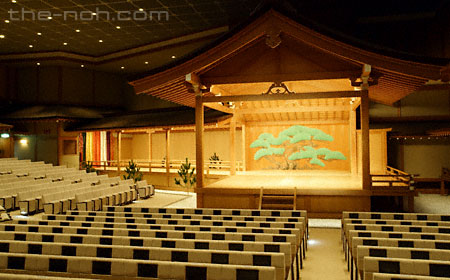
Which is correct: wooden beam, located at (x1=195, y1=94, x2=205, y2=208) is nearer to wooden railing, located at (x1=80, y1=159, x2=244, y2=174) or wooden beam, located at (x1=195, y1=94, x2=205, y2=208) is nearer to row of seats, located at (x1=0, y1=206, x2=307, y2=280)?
row of seats, located at (x1=0, y1=206, x2=307, y2=280)

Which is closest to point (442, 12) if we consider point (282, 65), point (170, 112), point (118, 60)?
point (282, 65)

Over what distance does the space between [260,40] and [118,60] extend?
51.8 feet

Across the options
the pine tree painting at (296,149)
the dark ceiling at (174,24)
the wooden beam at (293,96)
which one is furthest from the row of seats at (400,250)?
the dark ceiling at (174,24)

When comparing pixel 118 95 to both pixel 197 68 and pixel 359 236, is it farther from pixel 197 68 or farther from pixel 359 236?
pixel 359 236

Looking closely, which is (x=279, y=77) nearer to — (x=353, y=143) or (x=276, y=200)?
(x=276, y=200)

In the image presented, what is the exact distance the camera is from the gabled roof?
773 cm

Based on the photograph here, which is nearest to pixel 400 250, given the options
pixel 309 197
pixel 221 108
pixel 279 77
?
pixel 309 197

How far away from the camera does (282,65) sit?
8906 mm

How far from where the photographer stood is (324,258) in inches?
236

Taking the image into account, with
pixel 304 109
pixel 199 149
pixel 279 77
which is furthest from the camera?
pixel 304 109

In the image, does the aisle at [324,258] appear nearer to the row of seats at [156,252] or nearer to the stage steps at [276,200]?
the row of seats at [156,252]

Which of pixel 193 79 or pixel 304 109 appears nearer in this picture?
pixel 193 79

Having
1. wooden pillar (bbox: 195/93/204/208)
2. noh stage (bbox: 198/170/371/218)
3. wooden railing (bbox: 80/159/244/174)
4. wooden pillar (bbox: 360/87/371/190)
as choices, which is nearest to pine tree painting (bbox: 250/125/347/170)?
wooden railing (bbox: 80/159/244/174)

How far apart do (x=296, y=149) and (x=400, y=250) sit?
11.1m
